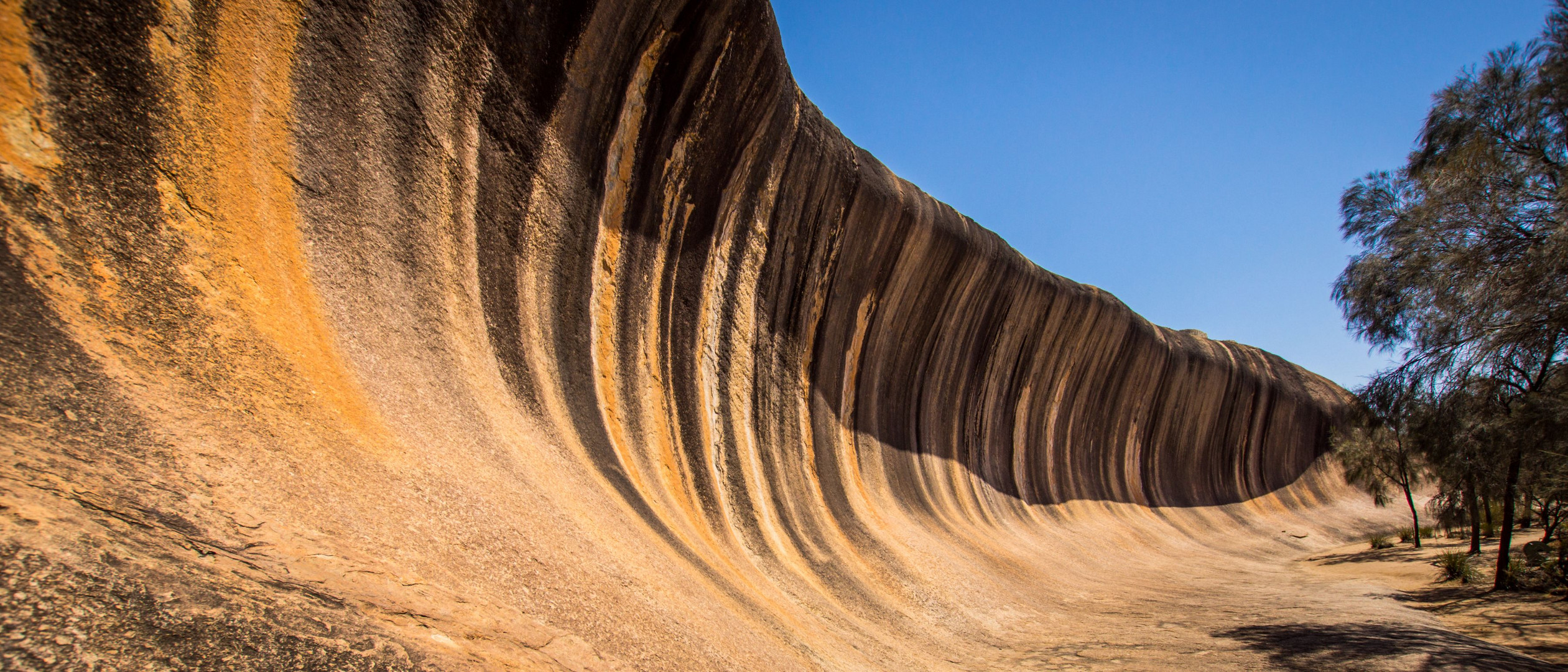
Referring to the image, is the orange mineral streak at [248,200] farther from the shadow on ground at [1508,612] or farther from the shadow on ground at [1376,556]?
the shadow on ground at [1376,556]

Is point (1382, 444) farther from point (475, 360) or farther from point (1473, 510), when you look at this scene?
point (475, 360)

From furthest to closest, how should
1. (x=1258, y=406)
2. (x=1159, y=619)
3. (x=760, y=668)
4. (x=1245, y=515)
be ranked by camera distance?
(x=1258, y=406)
(x=1245, y=515)
(x=1159, y=619)
(x=760, y=668)

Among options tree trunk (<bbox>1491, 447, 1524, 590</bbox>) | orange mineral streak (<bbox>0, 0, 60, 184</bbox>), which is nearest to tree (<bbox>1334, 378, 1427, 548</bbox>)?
tree trunk (<bbox>1491, 447, 1524, 590</bbox>)

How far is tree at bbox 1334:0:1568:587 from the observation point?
5.51 metres

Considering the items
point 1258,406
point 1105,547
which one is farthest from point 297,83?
point 1258,406

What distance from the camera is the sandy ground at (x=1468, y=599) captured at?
589 cm

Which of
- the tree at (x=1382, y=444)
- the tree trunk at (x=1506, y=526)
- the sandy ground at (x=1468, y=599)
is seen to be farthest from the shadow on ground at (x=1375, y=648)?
the tree at (x=1382, y=444)

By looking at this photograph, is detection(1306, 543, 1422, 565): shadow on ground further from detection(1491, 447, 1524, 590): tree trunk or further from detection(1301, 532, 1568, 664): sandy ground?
detection(1491, 447, 1524, 590): tree trunk

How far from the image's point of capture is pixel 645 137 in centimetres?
599

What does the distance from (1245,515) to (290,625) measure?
21.8m

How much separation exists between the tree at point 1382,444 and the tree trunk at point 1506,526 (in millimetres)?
899

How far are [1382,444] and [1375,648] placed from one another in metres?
Answer: 11.6

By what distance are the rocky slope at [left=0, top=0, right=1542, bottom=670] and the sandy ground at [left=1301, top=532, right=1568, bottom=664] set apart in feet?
7.09

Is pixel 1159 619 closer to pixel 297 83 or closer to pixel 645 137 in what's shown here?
pixel 645 137
